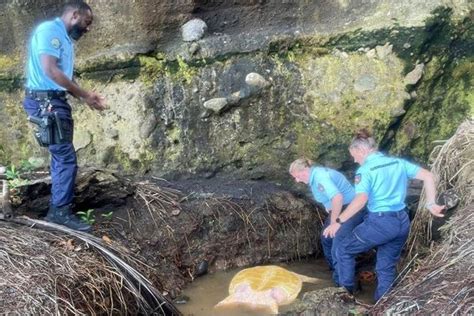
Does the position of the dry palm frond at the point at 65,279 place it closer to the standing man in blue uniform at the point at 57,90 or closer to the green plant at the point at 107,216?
the standing man in blue uniform at the point at 57,90

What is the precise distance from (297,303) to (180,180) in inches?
87.9

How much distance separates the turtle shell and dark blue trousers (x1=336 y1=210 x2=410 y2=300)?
0.42 m

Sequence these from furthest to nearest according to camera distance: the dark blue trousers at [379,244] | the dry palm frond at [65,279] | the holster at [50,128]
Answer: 1. the dark blue trousers at [379,244]
2. the holster at [50,128]
3. the dry palm frond at [65,279]

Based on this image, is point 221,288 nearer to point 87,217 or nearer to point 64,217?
point 87,217

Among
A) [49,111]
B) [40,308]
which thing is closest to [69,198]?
[49,111]

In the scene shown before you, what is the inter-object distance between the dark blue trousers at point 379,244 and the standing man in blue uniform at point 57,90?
6.99 feet

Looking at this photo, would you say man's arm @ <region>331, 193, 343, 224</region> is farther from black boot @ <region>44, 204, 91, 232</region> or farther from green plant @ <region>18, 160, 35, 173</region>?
green plant @ <region>18, 160, 35, 173</region>

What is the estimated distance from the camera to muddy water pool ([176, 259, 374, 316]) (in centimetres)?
598

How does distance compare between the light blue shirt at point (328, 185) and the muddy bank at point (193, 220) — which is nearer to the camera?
the light blue shirt at point (328, 185)

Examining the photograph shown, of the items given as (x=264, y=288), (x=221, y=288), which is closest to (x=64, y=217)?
(x=221, y=288)

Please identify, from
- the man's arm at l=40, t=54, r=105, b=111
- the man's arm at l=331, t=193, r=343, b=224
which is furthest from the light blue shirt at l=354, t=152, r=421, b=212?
the man's arm at l=40, t=54, r=105, b=111

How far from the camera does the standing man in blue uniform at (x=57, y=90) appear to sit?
5156 mm

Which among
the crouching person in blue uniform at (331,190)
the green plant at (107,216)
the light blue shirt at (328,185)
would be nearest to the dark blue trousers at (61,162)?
the green plant at (107,216)

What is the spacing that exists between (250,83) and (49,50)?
2.70 metres
